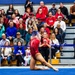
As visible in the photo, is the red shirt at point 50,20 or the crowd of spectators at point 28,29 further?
the red shirt at point 50,20

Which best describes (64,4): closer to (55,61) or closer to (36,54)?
(55,61)

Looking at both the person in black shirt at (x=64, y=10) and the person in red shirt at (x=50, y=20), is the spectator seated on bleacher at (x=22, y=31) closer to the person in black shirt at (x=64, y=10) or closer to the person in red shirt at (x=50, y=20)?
the person in red shirt at (x=50, y=20)

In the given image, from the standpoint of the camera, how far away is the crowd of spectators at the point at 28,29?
1589cm

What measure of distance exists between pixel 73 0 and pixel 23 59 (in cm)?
633

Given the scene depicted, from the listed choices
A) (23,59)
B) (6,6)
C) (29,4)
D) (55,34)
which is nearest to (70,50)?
(55,34)

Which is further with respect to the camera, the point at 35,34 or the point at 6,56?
the point at 6,56

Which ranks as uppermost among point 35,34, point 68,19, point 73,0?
point 73,0

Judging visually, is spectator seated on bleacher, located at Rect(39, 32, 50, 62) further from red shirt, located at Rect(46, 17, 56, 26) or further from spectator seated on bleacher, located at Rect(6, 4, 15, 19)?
spectator seated on bleacher, located at Rect(6, 4, 15, 19)

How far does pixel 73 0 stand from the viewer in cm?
2062

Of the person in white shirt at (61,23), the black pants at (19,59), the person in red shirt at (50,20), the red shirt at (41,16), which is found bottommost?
the black pants at (19,59)

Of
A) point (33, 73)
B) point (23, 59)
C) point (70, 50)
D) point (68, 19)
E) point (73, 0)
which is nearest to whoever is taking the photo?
point (33, 73)

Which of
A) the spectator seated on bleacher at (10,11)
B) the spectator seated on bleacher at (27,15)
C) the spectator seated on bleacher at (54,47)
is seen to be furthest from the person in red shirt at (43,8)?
the spectator seated on bleacher at (54,47)

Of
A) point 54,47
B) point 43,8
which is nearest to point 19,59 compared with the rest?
point 54,47

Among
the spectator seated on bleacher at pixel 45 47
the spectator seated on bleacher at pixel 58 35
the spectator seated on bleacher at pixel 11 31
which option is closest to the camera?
the spectator seated on bleacher at pixel 45 47
